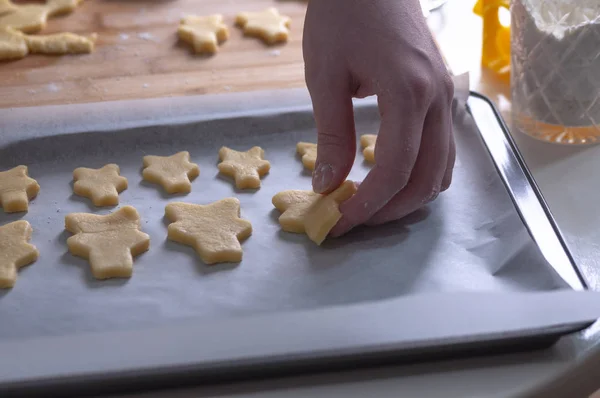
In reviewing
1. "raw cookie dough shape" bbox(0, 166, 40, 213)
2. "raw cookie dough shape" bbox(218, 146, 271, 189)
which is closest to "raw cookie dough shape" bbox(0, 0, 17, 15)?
"raw cookie dough shape" bbox(0, 166, 40, 213)

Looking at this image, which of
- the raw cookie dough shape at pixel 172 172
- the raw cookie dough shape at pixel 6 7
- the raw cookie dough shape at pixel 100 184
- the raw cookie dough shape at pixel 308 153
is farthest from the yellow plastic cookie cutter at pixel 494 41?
the raw cookie dough shape at pixel 6 7

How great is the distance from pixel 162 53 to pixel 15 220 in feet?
2.15

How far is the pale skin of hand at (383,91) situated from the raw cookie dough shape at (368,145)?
246mm

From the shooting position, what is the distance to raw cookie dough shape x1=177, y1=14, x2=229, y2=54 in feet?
5.70

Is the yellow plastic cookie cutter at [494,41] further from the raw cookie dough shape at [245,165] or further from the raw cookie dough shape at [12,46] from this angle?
the raw cookie dough shape at [12,46]

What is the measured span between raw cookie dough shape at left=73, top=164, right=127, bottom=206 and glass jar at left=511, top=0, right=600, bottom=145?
2.57 feet

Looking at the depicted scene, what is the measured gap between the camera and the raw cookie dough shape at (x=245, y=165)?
132 cm

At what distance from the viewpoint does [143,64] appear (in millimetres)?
1700

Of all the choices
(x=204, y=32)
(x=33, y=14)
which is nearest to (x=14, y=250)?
(x=204, y=32)

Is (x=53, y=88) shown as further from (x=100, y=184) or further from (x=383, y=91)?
(x=383, y=91)

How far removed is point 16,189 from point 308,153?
539mm

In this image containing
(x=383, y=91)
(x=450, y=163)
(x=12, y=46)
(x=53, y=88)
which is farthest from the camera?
(x=12, y=46)

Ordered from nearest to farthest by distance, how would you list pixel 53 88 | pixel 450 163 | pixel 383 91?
pixel 383 91
pixel 450 163
pixel 53 88

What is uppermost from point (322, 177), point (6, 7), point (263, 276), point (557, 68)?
point (557, 68)
